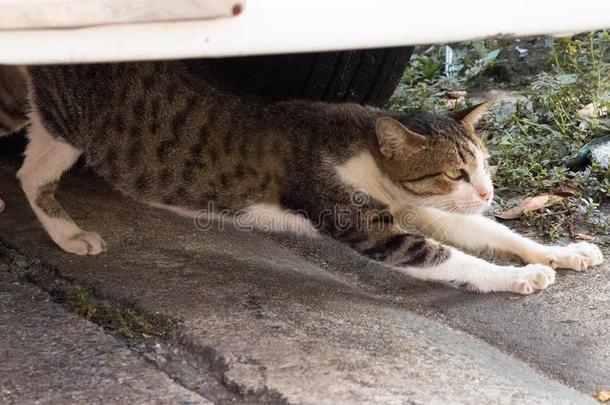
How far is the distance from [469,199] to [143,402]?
1503mm

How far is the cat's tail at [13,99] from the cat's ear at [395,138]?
1.35 metres

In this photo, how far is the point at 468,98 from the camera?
4688 millimetres

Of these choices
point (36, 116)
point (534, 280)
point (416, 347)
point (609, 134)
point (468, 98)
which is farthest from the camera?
point (468, 98)

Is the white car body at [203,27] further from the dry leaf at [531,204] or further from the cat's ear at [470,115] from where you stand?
the dry leaf at [531,204]

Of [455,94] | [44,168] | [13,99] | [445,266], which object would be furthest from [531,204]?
[13,99]

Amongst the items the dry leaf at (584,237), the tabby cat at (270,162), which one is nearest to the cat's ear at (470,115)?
the tabby cat at (270,162)

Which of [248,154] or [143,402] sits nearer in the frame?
[143,402]

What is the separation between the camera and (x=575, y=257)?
2.89 m

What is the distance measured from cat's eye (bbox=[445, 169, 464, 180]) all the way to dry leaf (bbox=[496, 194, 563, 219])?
1.52 ft

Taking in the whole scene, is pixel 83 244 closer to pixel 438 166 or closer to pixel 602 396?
pixel 438 166

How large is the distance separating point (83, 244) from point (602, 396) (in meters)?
1.74

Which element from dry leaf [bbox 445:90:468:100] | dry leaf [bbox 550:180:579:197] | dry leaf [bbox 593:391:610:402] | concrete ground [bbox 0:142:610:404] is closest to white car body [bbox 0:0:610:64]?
concrete ground [bbox 0:142:610:404]

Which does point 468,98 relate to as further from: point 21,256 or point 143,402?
point 143,402

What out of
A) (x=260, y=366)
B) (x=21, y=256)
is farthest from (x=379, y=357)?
(x=21, y=256)
